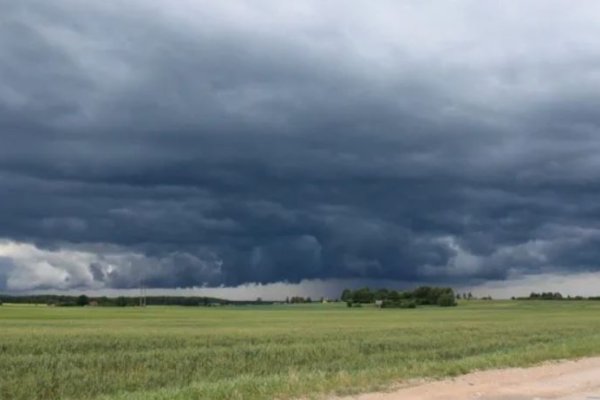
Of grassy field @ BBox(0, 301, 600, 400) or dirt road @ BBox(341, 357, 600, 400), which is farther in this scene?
grassy field @ BBox(0, 301, 600, 400)

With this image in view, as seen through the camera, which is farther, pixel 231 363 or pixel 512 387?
pixel 231 363

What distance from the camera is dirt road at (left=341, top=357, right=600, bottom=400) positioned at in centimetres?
2012

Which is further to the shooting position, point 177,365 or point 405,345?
point 405,345

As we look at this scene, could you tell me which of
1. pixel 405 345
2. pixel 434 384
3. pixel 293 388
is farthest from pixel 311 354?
pixel 293 388

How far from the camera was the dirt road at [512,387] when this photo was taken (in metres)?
20.1

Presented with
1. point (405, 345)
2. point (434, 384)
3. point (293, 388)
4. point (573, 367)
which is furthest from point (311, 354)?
point (293, 388)

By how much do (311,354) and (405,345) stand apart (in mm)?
9676

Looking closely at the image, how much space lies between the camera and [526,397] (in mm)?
20219

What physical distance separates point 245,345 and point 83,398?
71.8 feet

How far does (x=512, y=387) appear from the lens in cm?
2258

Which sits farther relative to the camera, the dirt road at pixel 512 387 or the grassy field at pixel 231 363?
the grassy field at pixel 231 363

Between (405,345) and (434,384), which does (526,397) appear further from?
(405,345)

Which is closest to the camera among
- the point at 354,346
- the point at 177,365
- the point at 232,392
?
the point at 232,392

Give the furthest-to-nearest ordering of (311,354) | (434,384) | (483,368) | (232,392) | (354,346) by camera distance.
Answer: (354,346), (311,354), (483,368), (434,384), (232,392)
